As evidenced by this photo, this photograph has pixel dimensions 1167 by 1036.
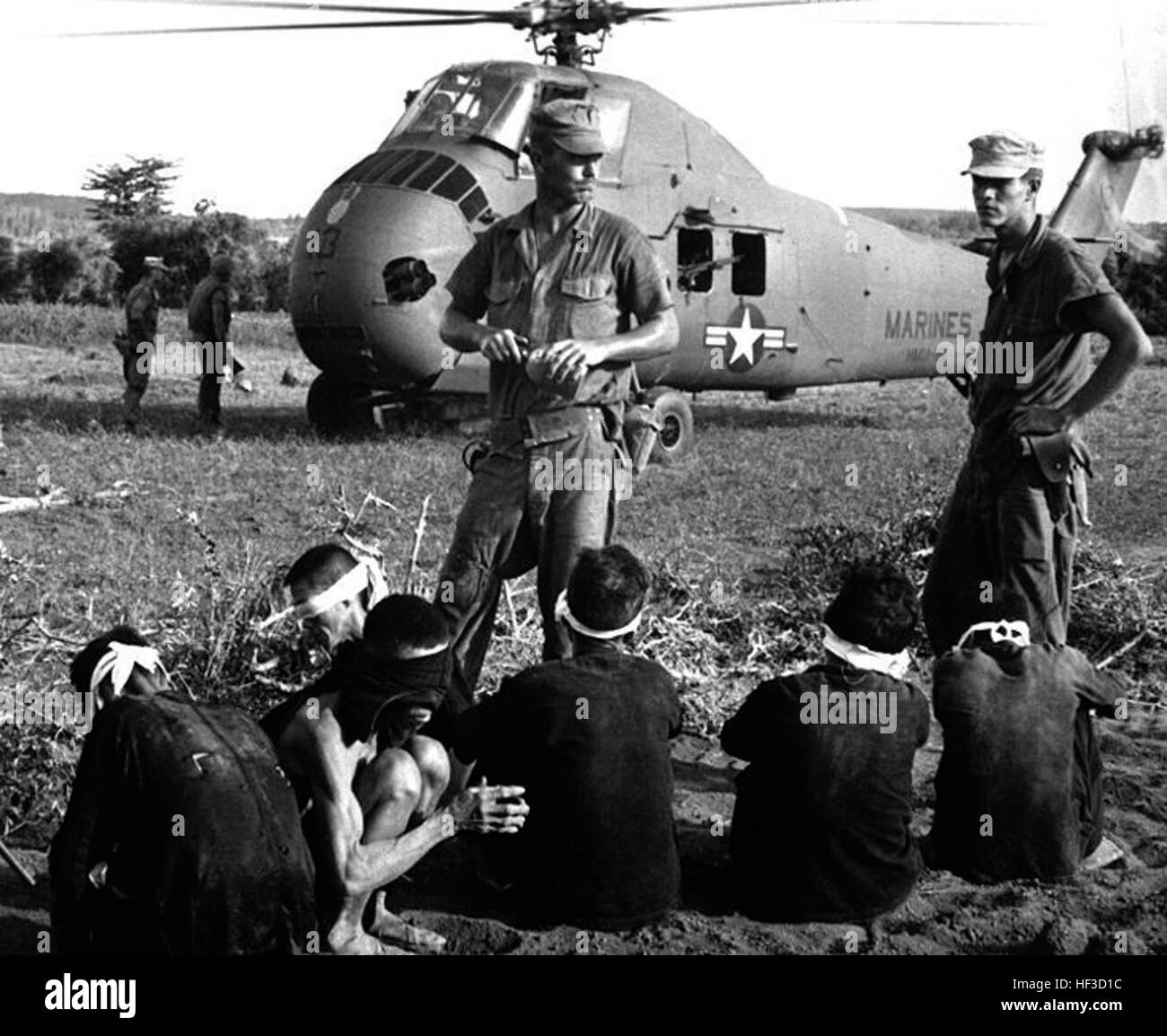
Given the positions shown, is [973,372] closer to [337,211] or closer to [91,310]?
[337,211]

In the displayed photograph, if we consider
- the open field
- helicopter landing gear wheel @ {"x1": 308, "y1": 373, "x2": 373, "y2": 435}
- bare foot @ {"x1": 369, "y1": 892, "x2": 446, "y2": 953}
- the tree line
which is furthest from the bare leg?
the tree line

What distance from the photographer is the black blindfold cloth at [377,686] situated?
13.5 feet

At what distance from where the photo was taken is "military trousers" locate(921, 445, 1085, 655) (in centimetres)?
545

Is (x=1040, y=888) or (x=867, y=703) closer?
(x=867, y=703)

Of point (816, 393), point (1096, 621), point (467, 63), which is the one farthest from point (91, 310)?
point (1096, 621)

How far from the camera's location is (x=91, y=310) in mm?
25078

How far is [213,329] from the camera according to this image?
51.4ft

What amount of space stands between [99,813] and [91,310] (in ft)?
73.8

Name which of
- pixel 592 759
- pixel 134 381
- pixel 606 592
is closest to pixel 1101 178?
pixel 134 381

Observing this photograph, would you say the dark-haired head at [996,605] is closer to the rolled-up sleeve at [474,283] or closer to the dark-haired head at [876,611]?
the dark-haired head at [876,611]

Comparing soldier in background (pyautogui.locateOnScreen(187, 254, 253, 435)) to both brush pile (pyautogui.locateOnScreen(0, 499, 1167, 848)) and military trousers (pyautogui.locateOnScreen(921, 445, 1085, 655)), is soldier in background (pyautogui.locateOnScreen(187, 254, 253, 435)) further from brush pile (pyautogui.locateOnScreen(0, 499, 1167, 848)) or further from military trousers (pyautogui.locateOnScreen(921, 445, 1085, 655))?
military trousers (pyautogui.locateOnScreen(921, 445, 1085, 655))

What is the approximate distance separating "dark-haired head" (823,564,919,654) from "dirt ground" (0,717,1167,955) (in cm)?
79

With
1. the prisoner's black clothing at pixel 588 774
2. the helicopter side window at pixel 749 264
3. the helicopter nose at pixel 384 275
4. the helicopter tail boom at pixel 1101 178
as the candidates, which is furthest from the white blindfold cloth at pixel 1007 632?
the helicopter side window at pixel 749 264

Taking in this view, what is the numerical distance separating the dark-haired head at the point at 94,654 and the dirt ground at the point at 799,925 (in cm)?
88
